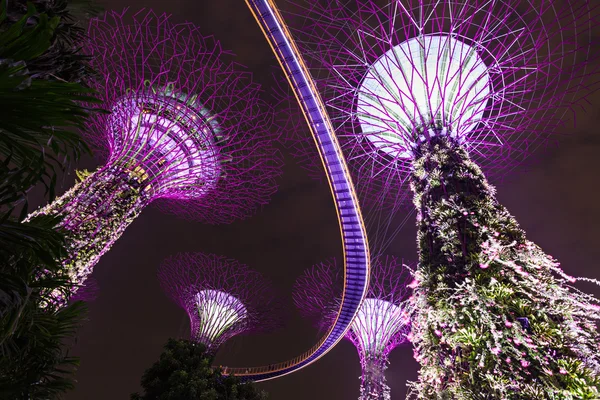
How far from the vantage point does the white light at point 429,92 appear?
711 centimetres

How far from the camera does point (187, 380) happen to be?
41.1ft

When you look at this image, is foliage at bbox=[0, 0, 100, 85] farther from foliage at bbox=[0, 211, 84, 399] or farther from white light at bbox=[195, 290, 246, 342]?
white light at bbox=[195, 290, 246, 342]

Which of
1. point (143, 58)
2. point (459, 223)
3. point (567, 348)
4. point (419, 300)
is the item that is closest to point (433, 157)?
point (459, 223)

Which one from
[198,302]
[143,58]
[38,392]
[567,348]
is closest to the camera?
[38,392]

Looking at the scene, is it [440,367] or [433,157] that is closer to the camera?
[440,367]

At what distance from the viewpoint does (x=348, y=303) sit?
68.3ft

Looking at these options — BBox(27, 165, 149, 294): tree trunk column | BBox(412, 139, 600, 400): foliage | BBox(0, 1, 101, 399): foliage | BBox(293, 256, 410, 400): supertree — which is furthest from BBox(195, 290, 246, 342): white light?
BBox(0, 1, 101, 399): foliage

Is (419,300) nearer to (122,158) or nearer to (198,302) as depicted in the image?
(122,158)

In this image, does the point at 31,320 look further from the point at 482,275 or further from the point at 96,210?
the point at 96,210

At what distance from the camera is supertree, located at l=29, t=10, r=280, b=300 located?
9.20 meters

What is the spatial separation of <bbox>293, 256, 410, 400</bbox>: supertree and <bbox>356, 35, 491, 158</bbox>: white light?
14.8 meters

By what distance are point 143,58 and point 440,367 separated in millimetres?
10893

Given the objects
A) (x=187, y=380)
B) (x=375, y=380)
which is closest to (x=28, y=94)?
(x=187, y=380)

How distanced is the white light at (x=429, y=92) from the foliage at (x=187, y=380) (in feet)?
36.8
